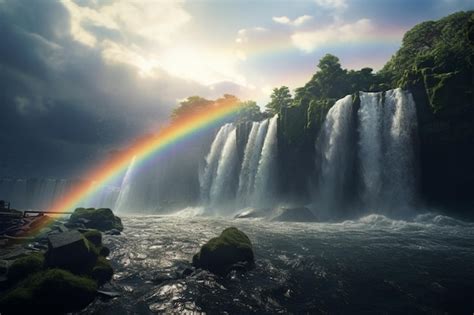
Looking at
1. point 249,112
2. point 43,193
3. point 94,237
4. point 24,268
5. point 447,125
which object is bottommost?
point 24,268

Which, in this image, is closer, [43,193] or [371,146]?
[371,146]

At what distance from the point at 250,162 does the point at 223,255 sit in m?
33.4

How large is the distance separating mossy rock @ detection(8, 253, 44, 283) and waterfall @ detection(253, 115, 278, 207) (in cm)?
3315

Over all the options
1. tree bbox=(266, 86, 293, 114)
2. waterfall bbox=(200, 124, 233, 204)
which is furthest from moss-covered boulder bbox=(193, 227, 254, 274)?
tree bbox=(266, 86, 293, 114)

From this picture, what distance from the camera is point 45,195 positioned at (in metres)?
108

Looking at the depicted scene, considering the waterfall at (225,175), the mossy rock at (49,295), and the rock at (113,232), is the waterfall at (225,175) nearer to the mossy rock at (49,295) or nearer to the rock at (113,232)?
the rock at (113,232)

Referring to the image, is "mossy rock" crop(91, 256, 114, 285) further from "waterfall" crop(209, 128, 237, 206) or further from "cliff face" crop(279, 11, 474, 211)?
"waterfall" crop(209, 128, 237, 206)

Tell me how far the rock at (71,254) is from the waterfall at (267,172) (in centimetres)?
3194

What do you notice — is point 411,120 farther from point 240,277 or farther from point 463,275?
point 240,277

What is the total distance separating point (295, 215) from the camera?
103ft

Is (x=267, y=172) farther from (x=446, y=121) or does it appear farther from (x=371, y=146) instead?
(x=446, y=121)

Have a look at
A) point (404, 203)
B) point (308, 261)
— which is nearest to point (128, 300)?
point (308, 261)

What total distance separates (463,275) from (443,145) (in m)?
23.8

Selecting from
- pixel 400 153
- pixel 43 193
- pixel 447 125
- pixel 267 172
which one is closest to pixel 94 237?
pixel 400 153
